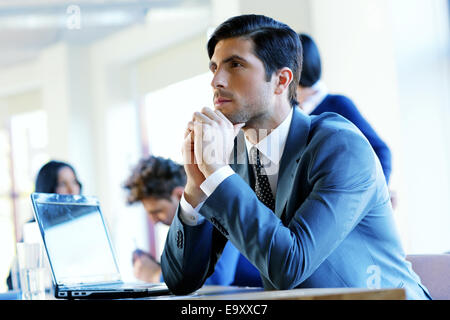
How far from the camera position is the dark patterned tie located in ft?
5.18

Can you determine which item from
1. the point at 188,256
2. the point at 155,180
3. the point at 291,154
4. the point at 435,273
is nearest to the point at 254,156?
the point at 291,154

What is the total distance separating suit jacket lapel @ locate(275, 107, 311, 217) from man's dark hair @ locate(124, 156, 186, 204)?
1351 millimetres

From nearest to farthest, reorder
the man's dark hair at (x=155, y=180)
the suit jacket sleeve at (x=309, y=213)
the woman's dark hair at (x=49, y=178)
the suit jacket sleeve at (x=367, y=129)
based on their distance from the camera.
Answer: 1. the suit jacket sleeve at (x=309, y=213)
2. the suit jacket sleeve at (x=367, y=129)
3. the man's dark hair at (x=155, y=180)
4. the woman's dark hair at (x=49, y=178)

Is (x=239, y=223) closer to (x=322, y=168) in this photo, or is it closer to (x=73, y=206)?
(x=322, y=168)

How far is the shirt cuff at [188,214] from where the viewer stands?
1.55 meters

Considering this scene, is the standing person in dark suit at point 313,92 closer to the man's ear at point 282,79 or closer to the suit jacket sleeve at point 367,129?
the suit jacket sleeve at point 367,129

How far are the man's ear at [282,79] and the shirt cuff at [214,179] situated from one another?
377 millimetres

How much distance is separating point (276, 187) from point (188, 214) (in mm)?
210

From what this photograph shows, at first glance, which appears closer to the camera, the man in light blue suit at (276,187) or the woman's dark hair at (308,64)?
the man in light blue suit at (276,187)

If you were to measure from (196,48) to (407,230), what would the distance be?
10.3ft

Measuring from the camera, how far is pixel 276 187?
155 cm

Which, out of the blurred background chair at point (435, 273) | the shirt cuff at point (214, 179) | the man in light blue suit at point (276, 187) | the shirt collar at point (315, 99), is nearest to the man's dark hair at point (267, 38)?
the man in light blue suit at point (276, 187)

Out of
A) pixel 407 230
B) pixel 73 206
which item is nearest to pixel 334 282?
pixel 73 206

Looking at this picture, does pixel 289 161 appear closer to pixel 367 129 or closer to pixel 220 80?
pixel 220 80
